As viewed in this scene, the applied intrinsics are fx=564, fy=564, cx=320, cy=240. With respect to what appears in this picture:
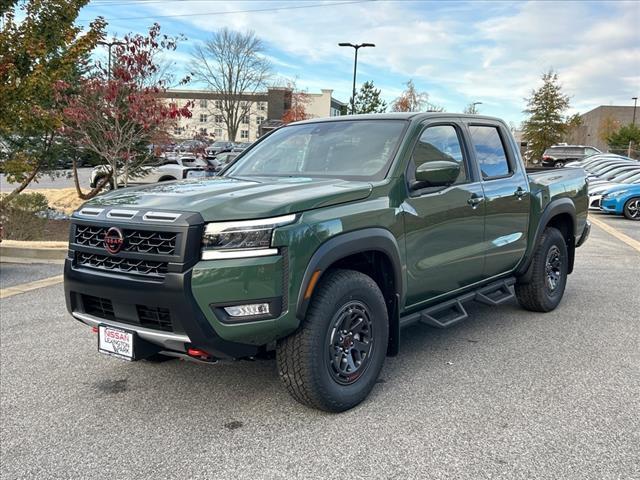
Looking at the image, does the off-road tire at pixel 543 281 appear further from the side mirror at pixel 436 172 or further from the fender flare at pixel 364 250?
the fender flare at pixel 364 250

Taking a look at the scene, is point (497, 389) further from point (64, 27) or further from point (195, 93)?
point (195, 93)

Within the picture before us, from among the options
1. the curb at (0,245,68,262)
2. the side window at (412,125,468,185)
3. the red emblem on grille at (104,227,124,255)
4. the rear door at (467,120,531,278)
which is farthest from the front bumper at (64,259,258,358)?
→ the curb at (0,245,68,262)

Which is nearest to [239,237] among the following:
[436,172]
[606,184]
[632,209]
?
[436,172]

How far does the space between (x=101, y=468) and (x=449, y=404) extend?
6.91 ft

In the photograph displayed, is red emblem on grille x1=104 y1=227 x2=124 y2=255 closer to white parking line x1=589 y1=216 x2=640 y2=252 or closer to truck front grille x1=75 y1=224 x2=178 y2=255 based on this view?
truck front grille x1=75 y1=224 x2=178 y2=255

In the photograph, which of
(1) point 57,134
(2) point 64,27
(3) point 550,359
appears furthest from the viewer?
(1) point 57,134

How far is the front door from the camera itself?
392cm

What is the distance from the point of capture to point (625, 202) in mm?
15180

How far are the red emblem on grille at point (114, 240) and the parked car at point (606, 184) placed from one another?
15649 millimetres

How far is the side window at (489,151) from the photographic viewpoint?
4.82 metres

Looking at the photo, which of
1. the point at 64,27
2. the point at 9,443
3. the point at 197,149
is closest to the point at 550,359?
the point at 9,443

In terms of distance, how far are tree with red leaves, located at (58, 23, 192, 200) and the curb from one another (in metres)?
4.42

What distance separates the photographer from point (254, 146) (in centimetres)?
502

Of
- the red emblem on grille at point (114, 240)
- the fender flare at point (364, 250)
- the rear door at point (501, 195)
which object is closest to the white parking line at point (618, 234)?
the rear door at point (501, 195)
